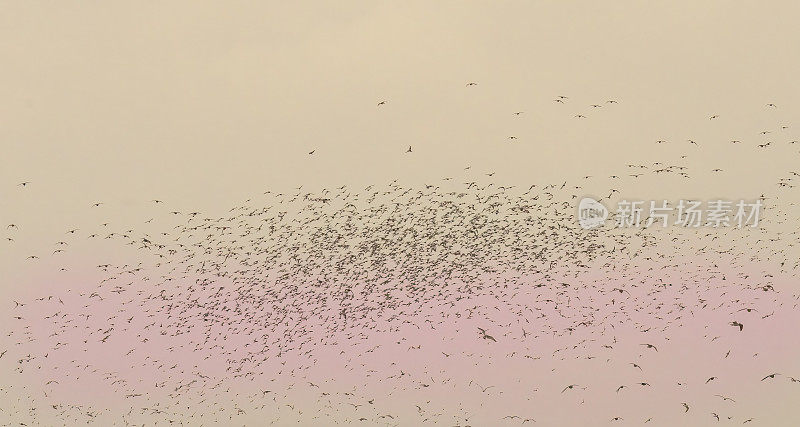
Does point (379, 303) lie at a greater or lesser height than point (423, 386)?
greater

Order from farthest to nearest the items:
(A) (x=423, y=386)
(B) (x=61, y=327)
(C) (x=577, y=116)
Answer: (B) (x=61, y=327) → (A) (x=423, y=386) → (C) (x=577, y=116)

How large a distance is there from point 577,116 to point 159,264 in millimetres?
14361

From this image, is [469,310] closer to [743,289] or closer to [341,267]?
[341,267]

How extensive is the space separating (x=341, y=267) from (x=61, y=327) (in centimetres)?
931

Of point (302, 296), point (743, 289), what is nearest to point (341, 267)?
point (302, 296)

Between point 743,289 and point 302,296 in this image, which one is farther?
point 302,296

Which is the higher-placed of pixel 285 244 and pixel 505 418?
pixel 285 244

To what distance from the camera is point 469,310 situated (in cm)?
3062

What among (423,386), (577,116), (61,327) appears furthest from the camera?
(61,327)

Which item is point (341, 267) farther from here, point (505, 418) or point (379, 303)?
point (505, 418)

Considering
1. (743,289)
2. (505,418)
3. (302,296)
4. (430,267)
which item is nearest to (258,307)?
(302,296)

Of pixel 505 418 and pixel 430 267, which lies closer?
pixel 505 418

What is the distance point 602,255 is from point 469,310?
473 cm

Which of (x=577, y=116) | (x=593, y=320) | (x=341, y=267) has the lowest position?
(x=593, y=320)
